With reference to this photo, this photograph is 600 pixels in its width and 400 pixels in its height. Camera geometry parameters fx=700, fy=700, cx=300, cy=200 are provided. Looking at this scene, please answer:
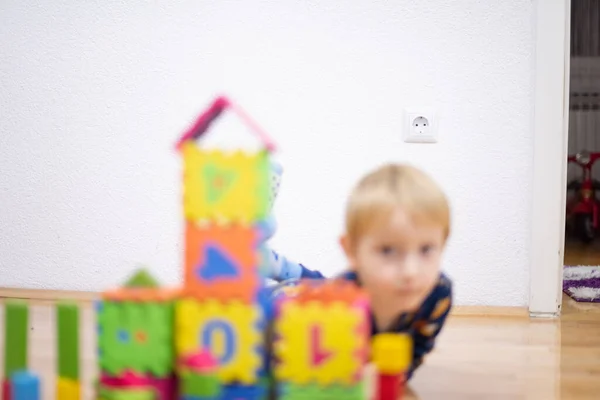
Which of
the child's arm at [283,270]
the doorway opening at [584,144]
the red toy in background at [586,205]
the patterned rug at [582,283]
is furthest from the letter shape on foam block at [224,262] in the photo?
the red toy in background at [586,205]

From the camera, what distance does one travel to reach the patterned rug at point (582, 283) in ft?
6.10

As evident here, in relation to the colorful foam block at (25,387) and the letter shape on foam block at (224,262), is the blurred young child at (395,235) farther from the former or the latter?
the colorful foam block at (25,387)

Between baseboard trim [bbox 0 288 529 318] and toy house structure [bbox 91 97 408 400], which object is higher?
toy house structure [bbox 91 97 408 400]

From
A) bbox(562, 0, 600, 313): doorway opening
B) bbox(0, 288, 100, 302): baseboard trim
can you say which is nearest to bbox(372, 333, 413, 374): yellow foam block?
bbox(0, 288, 100, 302): baseboard trim

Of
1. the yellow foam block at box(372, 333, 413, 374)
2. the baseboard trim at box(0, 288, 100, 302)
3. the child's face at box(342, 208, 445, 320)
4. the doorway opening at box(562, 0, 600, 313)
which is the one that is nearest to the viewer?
the yellow foam block at box(372, 333, 413, 374)

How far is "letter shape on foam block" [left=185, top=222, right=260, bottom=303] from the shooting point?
66 centimetres

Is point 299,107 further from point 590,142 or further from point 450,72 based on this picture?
point 590,142

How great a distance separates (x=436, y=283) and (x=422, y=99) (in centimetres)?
68

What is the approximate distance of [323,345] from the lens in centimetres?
65

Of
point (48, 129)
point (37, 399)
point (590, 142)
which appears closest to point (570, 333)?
point (37, 399)

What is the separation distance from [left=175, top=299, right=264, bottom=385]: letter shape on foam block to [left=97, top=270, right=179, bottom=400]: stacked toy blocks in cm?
2

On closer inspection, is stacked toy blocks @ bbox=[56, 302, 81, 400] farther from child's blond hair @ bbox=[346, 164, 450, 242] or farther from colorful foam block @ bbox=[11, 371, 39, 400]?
child's blond hair @ bbox=[346, 164, 450, 242]

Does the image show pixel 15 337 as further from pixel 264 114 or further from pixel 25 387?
pixel 264 114

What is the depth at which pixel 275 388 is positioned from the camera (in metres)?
0.68
